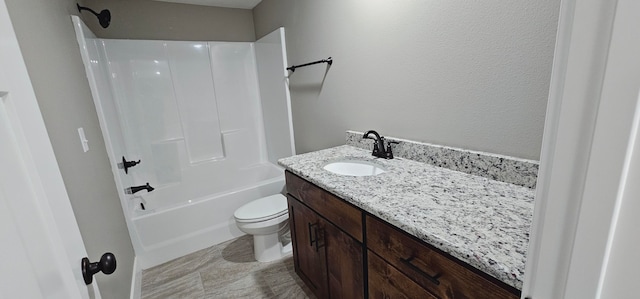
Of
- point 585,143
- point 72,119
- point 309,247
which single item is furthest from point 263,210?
point 585,143

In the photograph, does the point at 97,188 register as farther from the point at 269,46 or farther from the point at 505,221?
the point at 269,46

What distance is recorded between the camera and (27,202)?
49 cm

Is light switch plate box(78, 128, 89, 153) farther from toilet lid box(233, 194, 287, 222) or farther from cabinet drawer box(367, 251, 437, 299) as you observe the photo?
cabinet drawer box(367, 251, 437, 299)

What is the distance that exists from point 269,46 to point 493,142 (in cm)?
232

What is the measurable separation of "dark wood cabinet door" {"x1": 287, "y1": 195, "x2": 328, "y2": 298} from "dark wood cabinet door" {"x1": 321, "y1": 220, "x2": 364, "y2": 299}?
0.06m

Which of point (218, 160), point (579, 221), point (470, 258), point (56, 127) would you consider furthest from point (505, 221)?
point (218, 160)

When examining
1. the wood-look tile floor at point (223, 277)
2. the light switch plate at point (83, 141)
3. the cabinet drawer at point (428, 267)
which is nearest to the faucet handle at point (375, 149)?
the cabinet drawer at point (428, 267)

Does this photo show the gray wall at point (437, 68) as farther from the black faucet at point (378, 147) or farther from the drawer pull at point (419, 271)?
the drawer pull at point (419, 271)

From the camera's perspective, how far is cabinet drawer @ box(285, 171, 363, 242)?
3.53 ft

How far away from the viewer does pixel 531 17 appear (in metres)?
0.92

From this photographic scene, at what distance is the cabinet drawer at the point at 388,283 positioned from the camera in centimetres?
87

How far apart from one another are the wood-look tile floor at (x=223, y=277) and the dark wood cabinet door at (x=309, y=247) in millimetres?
230

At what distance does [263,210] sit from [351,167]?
0.86m

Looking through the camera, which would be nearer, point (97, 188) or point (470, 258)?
point (470, 258)
